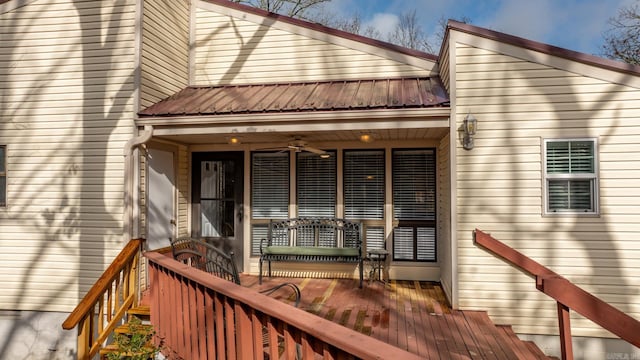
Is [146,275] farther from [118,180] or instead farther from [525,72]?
[525,72]

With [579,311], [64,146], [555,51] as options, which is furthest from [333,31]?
[579,311]

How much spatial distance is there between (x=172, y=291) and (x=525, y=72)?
4.51 metres

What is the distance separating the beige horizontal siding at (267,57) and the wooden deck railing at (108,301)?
3.25 m

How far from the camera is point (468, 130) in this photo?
4340mm

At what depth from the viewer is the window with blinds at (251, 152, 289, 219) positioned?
6238 millimetres

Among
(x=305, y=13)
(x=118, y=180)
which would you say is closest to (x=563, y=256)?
(x=118, y=180)

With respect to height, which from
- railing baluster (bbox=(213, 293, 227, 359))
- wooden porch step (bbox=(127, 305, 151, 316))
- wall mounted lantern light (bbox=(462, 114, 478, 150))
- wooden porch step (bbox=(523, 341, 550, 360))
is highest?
wall mounted lantern light (bbox=(462, 114, 478, 150))

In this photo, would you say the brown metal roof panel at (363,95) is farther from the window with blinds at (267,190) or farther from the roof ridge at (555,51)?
the window with blinds at (267,190)

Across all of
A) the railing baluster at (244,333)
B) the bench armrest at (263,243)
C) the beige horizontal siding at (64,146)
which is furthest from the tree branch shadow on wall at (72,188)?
the railing baluster at (244,333)

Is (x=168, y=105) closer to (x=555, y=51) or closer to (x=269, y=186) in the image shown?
(x=269, y=186)

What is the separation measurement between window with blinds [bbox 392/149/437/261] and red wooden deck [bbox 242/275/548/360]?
519 millimetres

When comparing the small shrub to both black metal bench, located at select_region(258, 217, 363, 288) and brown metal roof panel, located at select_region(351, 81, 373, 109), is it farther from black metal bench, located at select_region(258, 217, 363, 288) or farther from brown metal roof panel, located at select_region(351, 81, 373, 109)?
brown metal roof panel, located at select_region(351, 81, 373, 109)

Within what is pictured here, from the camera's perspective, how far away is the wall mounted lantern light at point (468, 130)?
4320 millimetres

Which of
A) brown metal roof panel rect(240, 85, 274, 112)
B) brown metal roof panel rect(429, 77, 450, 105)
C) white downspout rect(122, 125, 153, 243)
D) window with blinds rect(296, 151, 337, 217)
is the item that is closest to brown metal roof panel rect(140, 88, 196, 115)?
white downspout rect(122, 125, 153, 243)
